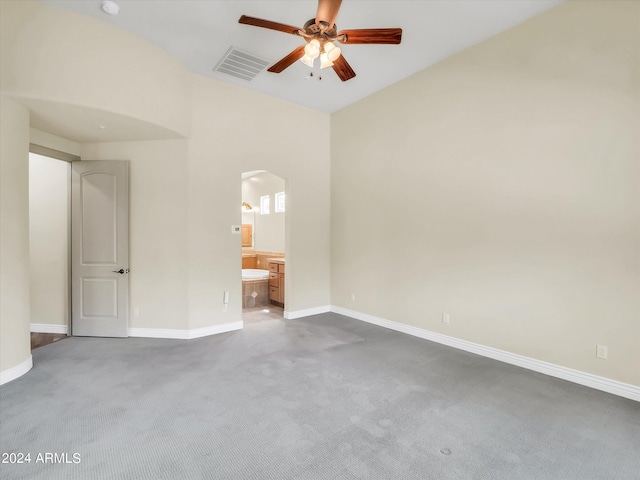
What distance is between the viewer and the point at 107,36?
3.28m

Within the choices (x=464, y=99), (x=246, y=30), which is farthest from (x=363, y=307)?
(x=246, y=30)

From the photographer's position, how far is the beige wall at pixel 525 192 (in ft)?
8.93

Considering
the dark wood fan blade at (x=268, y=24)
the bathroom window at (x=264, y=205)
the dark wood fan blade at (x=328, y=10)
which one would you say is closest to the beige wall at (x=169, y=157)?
the dark wood fan blade at (x=268, y=24)

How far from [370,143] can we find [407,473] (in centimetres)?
430

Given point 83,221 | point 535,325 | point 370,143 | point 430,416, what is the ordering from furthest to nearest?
1. point 370,143
2. point 83,221
3. point 535,325
4. point 430,416

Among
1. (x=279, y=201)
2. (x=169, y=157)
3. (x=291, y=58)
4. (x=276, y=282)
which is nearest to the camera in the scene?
(x=291, y=58)

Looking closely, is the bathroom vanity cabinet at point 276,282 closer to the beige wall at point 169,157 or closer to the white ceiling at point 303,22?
the beige wall at point 169,157

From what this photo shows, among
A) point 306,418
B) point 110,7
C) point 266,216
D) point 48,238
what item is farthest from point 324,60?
point 266,216

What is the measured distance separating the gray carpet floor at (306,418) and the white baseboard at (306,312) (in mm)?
1491

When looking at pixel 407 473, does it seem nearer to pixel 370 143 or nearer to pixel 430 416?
pixel 430 416

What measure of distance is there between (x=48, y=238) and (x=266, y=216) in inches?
174

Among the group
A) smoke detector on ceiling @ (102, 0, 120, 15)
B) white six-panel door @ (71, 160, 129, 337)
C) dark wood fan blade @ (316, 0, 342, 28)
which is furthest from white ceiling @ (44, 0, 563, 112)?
white six-panel door @ (71, 160, 129, 337)

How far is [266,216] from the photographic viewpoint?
317 inches

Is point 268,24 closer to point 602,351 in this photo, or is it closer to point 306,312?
point 602,351
